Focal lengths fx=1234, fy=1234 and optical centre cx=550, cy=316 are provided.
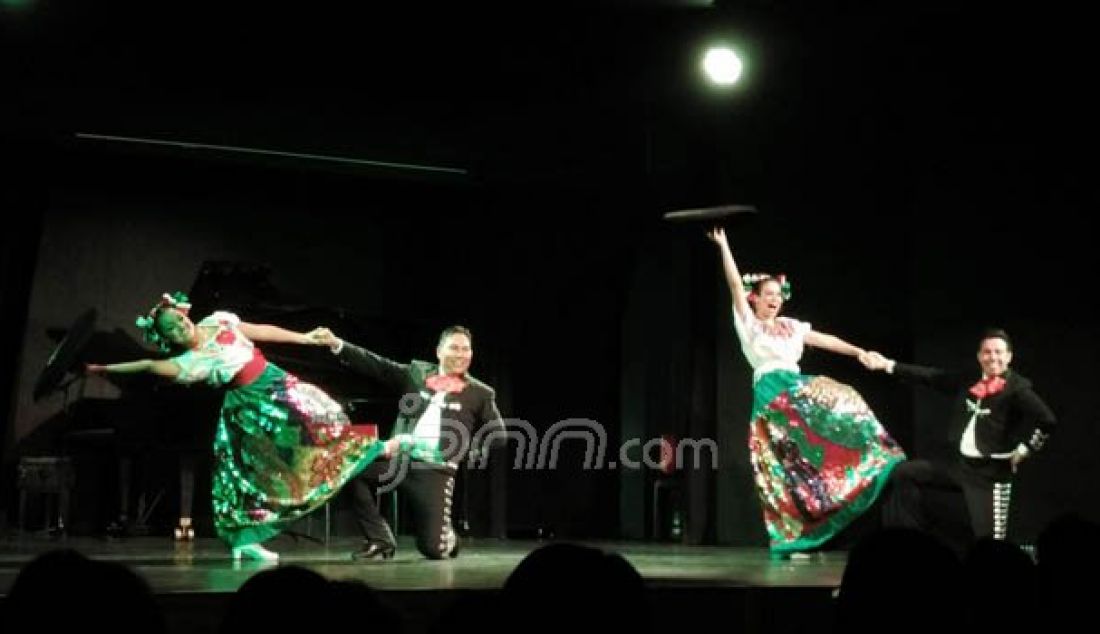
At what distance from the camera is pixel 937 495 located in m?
6.68

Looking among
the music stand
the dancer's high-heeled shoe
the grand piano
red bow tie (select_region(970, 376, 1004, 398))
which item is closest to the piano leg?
the grand piano

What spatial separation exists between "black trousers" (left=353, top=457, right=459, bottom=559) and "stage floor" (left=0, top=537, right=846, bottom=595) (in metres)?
0.13

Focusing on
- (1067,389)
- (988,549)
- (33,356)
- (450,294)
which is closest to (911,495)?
(1067,389)

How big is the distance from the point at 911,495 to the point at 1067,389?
196cm

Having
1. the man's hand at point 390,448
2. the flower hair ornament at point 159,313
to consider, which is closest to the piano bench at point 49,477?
the flower hair ornament at point 159,313

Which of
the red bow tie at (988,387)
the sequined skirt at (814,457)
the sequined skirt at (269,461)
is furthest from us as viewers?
the red bow tie at (988,387)

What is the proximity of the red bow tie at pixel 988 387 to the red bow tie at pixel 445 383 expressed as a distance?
2.95 metres

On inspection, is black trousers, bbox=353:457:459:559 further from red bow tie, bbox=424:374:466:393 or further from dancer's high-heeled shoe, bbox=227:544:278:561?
dancer's high-heeled shoe, bbox=227:544:278:561

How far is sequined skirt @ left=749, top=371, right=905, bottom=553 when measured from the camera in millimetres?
6906

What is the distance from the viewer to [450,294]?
1054 cm

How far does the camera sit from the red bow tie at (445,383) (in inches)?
274

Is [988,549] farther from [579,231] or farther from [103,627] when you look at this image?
[579,231]

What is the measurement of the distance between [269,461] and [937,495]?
355 centimetres

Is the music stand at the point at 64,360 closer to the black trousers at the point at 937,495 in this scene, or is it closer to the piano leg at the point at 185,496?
the piano leg at the point at 185,496
